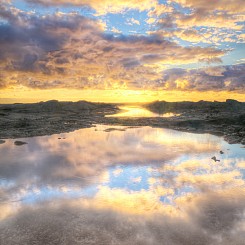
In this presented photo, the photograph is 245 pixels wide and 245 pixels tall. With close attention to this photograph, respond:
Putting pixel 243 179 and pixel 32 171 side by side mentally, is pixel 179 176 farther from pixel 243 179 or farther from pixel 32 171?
pixel 32 171

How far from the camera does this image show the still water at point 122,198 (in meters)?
6.51

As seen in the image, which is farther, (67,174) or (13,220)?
(67,174)

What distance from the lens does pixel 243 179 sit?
425 inches

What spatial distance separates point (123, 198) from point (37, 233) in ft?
9.89

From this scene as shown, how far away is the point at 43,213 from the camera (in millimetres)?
7633

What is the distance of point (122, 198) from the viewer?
28.7 ft

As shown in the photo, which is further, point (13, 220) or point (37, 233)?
point (13, 220)

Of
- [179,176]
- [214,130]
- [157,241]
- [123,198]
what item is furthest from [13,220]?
[214,130]

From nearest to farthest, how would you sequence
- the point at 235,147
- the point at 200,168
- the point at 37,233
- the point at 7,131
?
the point at 37,233 → the point at 200,168 → the point at 235,147 → the point at 7,131

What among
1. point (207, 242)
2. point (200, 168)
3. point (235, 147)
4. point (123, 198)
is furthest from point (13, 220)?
point (235, 147)


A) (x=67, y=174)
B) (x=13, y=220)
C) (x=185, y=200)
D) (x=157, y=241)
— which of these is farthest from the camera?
(x=67, y=174)

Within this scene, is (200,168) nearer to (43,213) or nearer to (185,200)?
(185,200)

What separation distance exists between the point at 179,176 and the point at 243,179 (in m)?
2.48

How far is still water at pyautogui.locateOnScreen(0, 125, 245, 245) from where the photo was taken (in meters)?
6.51
